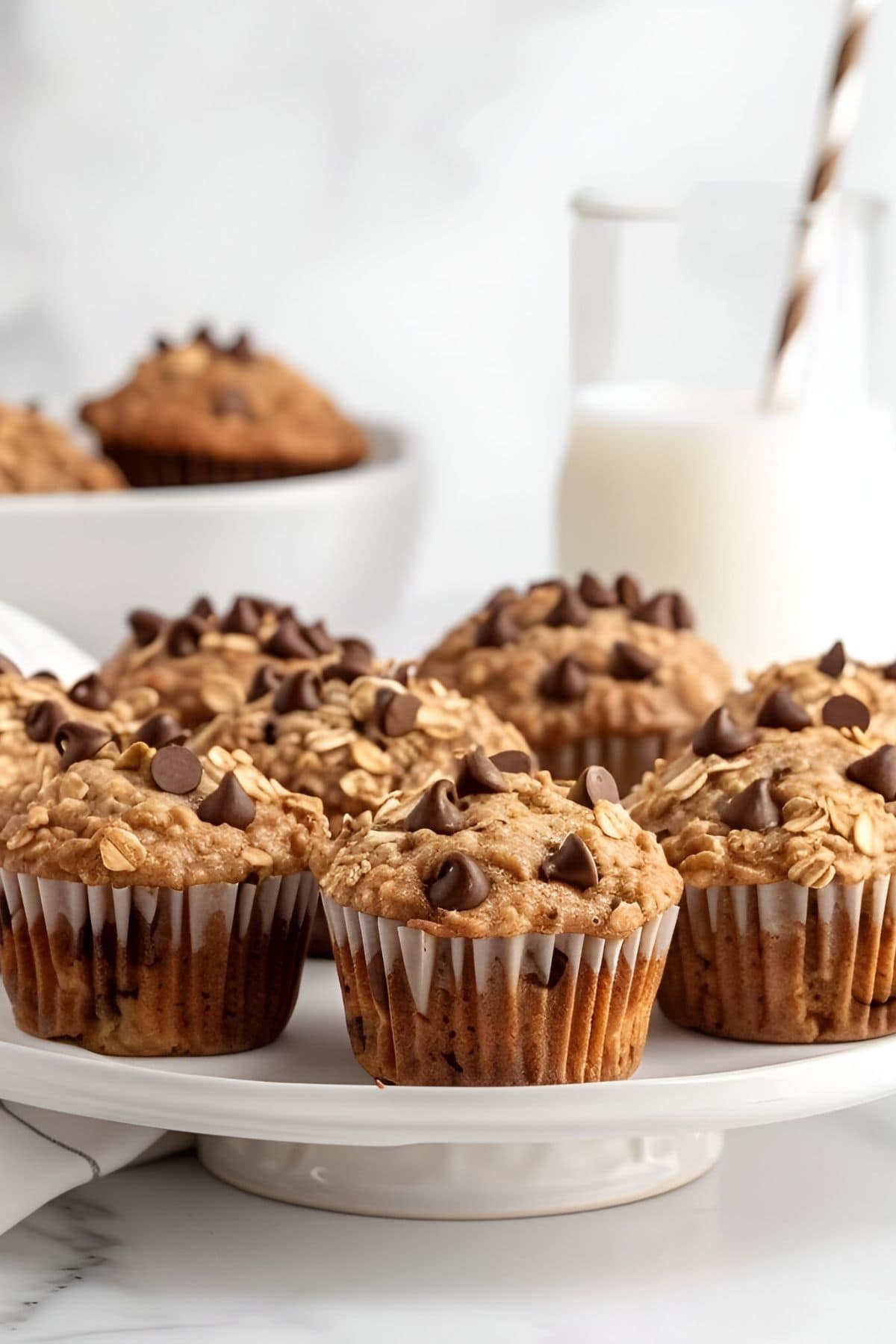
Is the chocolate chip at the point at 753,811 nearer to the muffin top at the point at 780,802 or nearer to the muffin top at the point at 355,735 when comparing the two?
the muffin top at the point at 780,802

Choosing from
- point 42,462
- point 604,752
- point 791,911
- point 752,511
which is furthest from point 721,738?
point 42,462

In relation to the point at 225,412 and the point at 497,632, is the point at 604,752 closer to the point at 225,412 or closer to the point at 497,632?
the point at 497,632

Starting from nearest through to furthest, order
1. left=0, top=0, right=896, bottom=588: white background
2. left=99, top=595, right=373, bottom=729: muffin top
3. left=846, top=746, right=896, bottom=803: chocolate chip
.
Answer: left=846, top=746, right=896, bottom=803: chocolate chip < left=99, top=595, right=373, bottom=729: muffin top < left=0, top=0, right=896, bottom=588: white background

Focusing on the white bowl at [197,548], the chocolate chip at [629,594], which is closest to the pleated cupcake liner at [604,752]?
the chocolate chip at [629,594]

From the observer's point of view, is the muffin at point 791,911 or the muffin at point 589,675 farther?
the muffin at point 589,675

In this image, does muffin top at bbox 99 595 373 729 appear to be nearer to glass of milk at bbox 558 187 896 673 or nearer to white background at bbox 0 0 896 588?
glass of milk at bbox 558 187 896 673

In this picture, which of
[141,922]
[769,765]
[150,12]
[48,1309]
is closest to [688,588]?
[769,765]

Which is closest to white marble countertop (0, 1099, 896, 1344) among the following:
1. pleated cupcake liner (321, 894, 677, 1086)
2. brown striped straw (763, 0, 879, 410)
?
pleated cupcake liner (321, 894, 677, 1086)

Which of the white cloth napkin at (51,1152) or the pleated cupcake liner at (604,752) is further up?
the pleated cupcake liner at (604,752)
